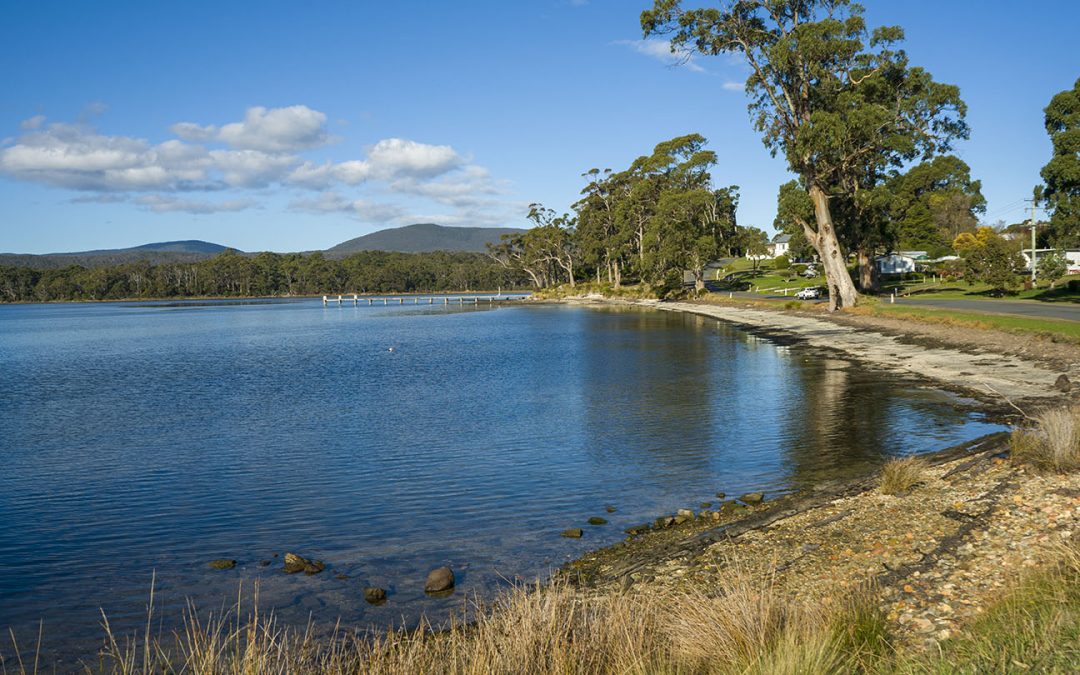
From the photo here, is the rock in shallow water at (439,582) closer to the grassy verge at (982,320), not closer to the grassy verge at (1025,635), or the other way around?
the grassy verge at (1025,635)

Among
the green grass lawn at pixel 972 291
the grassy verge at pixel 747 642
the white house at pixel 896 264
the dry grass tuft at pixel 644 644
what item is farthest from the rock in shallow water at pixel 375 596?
the white house at pixel 896 264

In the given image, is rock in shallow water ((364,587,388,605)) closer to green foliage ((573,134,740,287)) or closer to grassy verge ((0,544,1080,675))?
grassy verge ((0,544,1080,675))

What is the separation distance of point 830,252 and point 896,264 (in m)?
51.8

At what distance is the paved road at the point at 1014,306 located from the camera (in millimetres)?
40275

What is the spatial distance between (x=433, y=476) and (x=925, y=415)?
14618 mm

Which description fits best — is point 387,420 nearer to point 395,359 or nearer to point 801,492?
point 801,492

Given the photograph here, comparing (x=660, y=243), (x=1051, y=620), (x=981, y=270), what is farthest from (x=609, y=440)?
(x=660, y=243)

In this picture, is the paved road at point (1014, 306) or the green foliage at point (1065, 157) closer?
the paved road at point (1014, 306)

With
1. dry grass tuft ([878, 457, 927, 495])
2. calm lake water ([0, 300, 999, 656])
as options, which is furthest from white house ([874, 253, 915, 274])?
dry grass tuft ([878, 457, 927, 495])

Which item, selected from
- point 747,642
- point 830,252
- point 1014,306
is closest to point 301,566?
point 747,642

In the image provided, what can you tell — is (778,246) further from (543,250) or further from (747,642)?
(747,642)

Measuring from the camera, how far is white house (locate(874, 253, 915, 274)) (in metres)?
98.9

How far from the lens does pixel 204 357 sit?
53.5 metres

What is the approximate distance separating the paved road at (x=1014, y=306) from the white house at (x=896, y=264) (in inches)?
1665
